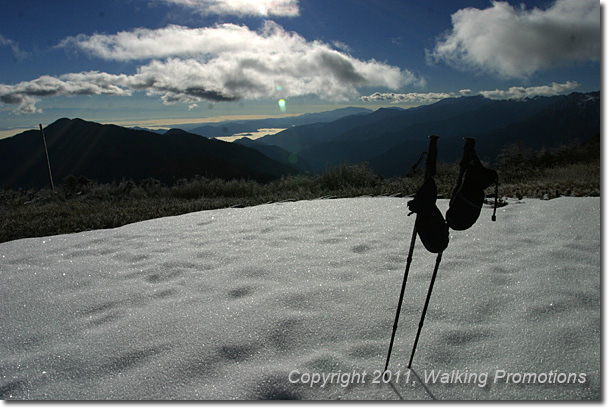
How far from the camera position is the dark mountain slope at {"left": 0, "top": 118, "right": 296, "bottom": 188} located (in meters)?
77.0

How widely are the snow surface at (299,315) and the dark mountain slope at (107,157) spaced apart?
64603 mm

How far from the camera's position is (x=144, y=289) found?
2.78 m

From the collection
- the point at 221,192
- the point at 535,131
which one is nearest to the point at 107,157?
the point at 221,192

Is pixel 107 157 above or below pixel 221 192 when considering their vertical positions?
above

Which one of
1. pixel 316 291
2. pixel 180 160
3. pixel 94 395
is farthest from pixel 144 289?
pixel 180 160

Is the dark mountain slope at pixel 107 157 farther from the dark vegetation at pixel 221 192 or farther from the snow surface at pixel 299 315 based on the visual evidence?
the snow surface at pixel 299 315

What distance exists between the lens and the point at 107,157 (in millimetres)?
84312

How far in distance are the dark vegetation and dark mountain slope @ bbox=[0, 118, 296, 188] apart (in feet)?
187

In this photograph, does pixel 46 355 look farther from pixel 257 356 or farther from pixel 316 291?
pixel 316 291

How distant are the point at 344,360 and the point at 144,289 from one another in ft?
6.14

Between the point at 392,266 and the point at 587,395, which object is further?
the point at 392,266

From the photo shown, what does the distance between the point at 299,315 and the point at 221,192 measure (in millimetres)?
8322

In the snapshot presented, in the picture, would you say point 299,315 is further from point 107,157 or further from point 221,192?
point 107,157

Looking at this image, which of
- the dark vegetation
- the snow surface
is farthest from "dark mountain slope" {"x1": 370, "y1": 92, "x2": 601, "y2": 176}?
the snow surface
